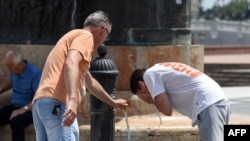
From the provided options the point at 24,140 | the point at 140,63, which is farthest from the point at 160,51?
the point at 24,140

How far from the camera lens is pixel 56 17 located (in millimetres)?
10828

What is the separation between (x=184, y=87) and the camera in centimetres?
623

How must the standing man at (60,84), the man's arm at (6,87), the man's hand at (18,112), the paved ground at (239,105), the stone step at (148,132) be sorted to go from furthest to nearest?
1. the paved ground at (239,105)
2. the man's arm at (6,87)
3. the stone step at (148,132)
4. the man's hand at (18,112)
5. the standing man at (60,84)

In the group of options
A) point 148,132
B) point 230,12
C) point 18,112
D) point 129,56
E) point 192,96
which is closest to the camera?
point 192,96

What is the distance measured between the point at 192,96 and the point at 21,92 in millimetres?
3732

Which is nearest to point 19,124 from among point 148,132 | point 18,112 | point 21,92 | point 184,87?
point 18,112

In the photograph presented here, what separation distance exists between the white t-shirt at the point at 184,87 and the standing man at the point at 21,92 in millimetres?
3430

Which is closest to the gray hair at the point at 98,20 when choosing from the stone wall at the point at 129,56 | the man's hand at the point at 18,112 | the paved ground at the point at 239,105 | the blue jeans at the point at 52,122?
the blue jeans at the point at 52,122

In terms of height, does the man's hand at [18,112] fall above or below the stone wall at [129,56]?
below

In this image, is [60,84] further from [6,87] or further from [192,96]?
[6,87]

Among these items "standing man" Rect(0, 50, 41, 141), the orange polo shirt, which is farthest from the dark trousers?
the orange polo shirt

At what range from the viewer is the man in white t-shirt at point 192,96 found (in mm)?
6168

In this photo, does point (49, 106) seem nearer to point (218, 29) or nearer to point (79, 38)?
point (79, 38)

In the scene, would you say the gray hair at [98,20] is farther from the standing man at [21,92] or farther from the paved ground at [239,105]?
the paved ground at [239,105]
